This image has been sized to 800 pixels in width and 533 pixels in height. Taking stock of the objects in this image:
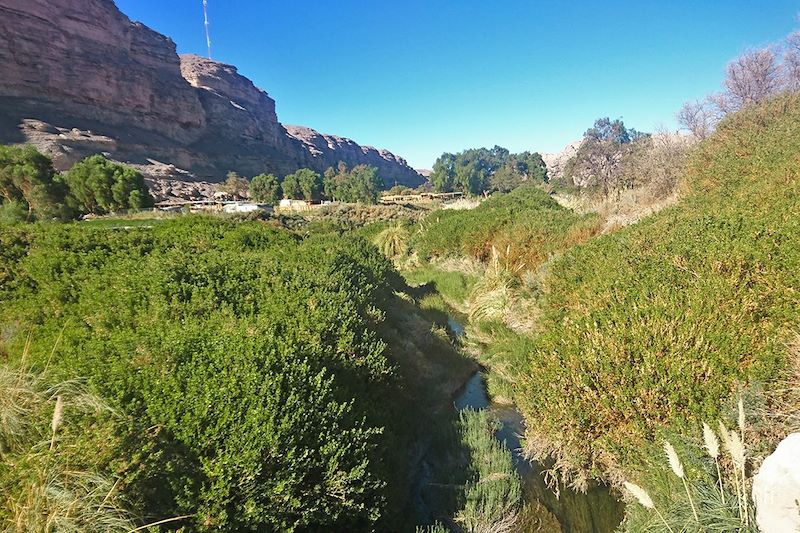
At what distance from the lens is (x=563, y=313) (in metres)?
6.45

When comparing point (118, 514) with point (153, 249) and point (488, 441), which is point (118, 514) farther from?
point (153, 249)

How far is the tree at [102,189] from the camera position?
3428 cm

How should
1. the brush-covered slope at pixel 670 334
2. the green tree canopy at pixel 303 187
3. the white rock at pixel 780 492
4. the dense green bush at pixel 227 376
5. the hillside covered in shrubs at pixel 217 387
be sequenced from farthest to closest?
the green tree canopy at pixel 303 187, the brush-covered slope at pixel 670 334, the dense green bush at pixel 227 376, the hillside covered in shrubs at pixel 217 387, the white rock at pixel 780 492

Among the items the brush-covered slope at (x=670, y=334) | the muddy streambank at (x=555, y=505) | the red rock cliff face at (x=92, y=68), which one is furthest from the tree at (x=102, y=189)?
the red rock cliff face at (x=92, y=68)

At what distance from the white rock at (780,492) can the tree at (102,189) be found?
141 ft

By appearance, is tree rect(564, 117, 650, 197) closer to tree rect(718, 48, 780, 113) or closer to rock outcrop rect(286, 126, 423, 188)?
tree rect(718, 48, 780, 113)

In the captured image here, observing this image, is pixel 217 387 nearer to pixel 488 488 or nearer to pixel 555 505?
pixel 488 488

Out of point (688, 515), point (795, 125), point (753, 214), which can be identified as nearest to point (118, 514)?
point (688, 515)

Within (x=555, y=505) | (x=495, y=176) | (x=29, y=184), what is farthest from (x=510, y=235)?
(x=495, y=176)

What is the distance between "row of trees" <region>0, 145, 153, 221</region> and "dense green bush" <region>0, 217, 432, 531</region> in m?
22.9

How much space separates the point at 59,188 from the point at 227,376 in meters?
36.7

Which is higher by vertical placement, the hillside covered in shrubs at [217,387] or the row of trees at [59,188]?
the row of trees at [59,188]

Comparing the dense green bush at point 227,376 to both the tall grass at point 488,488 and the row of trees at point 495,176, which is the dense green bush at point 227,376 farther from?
the row of trees at point 495,176

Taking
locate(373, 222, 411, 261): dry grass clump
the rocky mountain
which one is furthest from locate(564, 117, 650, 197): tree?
the rocky mountain
